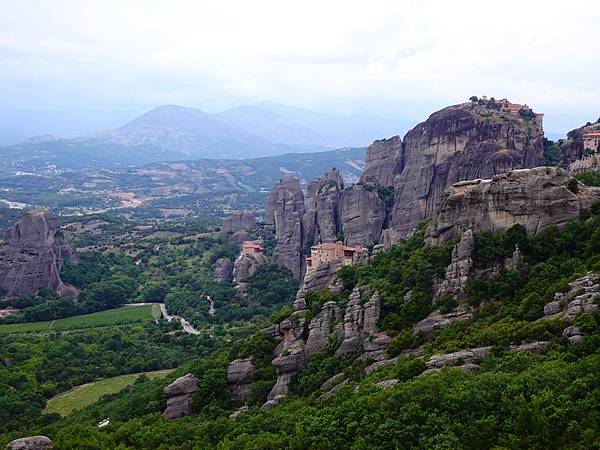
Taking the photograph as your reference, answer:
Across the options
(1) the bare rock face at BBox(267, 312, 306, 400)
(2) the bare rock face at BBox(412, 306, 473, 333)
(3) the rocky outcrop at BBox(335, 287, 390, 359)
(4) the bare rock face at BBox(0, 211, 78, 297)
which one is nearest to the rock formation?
(4) the bare rock face at BBox(0, 211, 78, 297)

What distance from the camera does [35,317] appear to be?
75.8 m

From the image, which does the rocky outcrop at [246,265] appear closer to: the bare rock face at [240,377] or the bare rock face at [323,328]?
the bare rock face at [240,377]

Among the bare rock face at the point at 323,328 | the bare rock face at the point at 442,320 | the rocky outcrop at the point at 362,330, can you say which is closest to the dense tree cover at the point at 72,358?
the bare rock face at the point at 323,328

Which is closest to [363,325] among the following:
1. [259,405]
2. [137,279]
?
[259,405]

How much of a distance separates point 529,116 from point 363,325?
146 feet

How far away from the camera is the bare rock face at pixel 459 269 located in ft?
117

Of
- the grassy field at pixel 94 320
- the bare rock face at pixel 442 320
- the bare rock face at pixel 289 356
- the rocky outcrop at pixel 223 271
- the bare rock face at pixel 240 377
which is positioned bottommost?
the grassy field at pixel 94 320

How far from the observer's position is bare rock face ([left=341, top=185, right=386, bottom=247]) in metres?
74.0

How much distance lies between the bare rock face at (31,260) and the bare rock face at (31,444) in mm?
49817

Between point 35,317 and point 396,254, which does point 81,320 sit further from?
point 396,254

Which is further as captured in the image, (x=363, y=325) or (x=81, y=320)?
(x=81, y=320)

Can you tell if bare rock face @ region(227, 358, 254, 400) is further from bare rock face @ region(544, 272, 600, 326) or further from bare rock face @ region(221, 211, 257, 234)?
bare rock face @ region(221, 211, 257, 234)

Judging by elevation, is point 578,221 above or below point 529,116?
below

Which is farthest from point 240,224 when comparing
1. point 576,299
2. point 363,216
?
point 576,299
